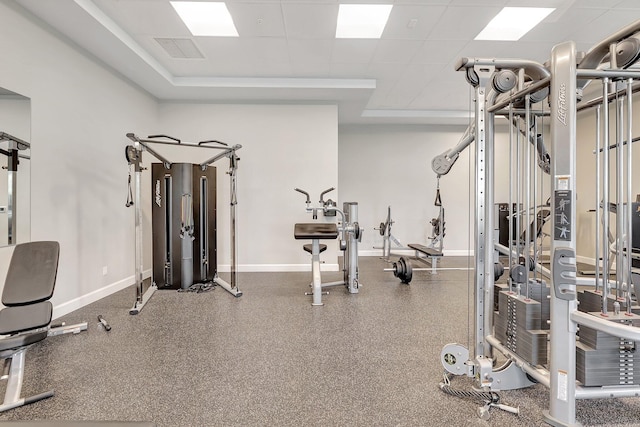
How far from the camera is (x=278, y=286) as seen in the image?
435cm

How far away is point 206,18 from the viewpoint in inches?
128

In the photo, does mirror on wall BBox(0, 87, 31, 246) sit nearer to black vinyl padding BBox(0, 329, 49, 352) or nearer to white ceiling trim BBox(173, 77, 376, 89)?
black vinyl padding BBox(0, 329, 49, 352)

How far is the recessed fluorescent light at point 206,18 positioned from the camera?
304 cm

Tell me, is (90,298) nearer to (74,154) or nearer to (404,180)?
(74,154)

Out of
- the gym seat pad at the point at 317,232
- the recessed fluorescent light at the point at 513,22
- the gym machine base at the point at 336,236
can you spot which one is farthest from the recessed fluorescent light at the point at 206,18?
the recessed fluorescent light at the point at 513,22

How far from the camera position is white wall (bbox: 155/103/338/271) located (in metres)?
5.19

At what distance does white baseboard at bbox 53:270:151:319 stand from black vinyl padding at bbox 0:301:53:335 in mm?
1319

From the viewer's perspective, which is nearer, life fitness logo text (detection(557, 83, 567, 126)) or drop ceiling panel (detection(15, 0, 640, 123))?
life fitness logo text (detection(557, 83, 567, 126))

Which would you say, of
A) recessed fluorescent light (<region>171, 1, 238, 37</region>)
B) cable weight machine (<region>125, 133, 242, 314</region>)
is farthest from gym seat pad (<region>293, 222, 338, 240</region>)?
recessed fluorescent light (<region>171, 1, 238, 37</region>)

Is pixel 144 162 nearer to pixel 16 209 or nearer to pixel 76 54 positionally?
pixel 76 54

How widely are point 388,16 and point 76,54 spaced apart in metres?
3.31

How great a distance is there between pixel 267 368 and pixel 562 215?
6.44ft

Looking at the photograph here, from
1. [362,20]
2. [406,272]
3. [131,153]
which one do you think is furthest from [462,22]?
[131,153]

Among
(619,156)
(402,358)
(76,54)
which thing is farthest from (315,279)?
(76,54)
